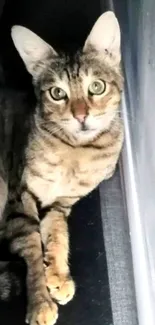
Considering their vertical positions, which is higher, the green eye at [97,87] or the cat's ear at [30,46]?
the cat's ear at [30,46]

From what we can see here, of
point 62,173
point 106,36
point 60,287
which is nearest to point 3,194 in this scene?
point 62,173

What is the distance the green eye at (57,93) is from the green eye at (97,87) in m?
0.06

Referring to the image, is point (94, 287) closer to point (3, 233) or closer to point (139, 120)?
point (3, 233)

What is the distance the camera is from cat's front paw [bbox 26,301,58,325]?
147 cm

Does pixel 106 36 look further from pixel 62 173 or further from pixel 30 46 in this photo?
pixel 62 173

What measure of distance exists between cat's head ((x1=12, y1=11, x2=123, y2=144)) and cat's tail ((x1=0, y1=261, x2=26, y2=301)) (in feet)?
1.09

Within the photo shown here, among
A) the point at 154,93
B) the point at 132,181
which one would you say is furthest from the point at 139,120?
the point at 154,93

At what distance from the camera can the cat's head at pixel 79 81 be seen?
1.54 meters

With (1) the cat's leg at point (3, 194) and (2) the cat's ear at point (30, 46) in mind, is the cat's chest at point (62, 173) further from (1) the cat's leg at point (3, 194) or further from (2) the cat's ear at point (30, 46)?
(2) the cat's ear at point (30, 46)

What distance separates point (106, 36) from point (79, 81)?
0.41ft

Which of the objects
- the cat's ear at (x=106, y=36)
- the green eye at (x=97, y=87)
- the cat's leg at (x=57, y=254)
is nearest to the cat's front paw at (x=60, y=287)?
the cat's leg at (x=57, y=254)

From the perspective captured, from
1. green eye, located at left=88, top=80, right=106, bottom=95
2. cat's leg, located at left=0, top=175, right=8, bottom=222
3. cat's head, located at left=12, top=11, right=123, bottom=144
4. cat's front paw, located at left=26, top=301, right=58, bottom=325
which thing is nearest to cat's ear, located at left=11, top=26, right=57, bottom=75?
cat's head, located at left=12, top=11, right=123, bottom=144

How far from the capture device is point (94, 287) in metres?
1.60

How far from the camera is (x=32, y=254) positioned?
157 cm
